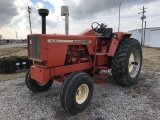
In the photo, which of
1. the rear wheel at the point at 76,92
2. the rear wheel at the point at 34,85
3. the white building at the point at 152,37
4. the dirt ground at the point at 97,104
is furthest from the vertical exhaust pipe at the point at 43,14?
the white building at the point at 152,37

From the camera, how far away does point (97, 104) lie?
4.37 m

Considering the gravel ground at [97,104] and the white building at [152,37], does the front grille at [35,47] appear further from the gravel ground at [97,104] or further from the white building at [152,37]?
the white building at [152,37]

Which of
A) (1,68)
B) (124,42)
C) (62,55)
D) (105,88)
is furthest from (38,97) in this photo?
(1,68)

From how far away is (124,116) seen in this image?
3.76 m

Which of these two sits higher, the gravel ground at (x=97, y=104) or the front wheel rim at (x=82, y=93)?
the front wheel rim at (x=82, y=93)

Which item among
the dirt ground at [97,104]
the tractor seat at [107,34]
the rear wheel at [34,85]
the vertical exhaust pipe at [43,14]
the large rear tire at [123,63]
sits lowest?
the dirt ground at [97,104]

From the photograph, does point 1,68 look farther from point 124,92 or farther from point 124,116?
point 124,116

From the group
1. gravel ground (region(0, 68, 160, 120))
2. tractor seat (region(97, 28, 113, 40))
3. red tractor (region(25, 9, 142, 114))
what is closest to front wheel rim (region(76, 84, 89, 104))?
red tractor (region(25, 9, 142, 114))

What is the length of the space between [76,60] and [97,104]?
4.00 ft

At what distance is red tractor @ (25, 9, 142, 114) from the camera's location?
3.83 metres

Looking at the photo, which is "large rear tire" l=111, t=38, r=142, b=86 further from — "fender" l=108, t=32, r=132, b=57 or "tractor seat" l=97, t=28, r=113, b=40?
"tractor seat" l=97, t=28, r=113, b=40

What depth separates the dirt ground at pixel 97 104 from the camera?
381cm

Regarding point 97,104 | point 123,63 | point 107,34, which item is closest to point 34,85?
point 97,104

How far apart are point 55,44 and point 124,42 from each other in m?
2.40
